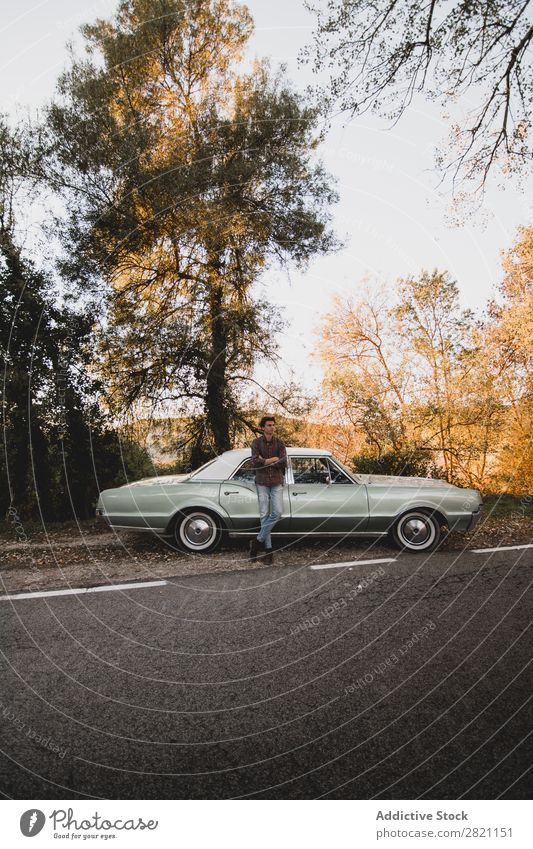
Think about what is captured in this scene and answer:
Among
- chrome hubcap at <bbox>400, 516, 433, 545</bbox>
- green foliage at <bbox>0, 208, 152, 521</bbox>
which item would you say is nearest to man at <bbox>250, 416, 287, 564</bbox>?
chrome hubcap at <bbox>400, 516, 433, 545</bbox>

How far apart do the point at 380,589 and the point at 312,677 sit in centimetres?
186

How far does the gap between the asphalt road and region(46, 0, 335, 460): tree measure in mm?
6939

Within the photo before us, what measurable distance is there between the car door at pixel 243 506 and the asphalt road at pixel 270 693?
5.34ft

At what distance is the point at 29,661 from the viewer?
2.99 metres

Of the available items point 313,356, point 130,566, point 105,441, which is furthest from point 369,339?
point 130,566

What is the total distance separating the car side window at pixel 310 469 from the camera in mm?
6205

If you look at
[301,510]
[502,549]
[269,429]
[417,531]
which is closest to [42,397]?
[269,429]

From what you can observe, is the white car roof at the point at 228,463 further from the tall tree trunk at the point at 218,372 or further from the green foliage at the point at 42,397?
the green foliage at the point at 42,397

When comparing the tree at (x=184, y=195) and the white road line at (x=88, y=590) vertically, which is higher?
the tree at (x=184, y=195)

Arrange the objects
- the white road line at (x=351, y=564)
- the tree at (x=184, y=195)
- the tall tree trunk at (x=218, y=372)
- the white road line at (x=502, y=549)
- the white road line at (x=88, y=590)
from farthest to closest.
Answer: the tall tree trunk at (x=218, y=372), the tree at (x=184, y=195), the white road line at (x=502, y=549), the white road line at (x=351, y=564), the white road line at (x=88, y=590)

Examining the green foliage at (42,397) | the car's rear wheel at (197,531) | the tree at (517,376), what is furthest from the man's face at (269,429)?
the tree at (517,376)
